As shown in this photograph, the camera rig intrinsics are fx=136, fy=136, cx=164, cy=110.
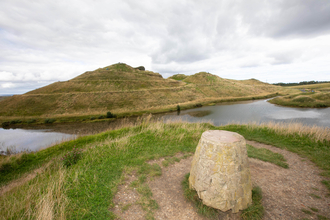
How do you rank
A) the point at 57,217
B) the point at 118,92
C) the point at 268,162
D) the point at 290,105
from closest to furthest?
the point at 57,217 < the point at 268,162 < the point at 290,105 < the point at 118,92

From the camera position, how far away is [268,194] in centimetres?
496

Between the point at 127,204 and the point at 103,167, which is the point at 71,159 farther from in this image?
the point at 127,204

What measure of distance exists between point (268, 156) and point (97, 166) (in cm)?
930

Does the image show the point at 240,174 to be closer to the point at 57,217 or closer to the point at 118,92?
the point at 57,217

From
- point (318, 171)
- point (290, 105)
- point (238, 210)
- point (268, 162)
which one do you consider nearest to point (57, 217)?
point (238, 210)

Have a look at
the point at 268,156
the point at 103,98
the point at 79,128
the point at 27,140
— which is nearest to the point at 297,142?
the point at 268,156

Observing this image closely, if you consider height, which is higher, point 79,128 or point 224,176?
point 224,176

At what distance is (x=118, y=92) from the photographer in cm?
4356

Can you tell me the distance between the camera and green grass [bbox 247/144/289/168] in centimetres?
716

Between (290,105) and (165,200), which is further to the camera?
(290,105)

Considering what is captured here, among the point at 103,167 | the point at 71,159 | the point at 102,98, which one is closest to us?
the point at 103,167

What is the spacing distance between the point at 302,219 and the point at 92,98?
142ft

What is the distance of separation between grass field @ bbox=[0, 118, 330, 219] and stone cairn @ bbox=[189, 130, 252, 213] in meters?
2.00

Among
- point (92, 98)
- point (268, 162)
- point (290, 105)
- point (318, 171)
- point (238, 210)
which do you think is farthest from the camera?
point (92, 98)
